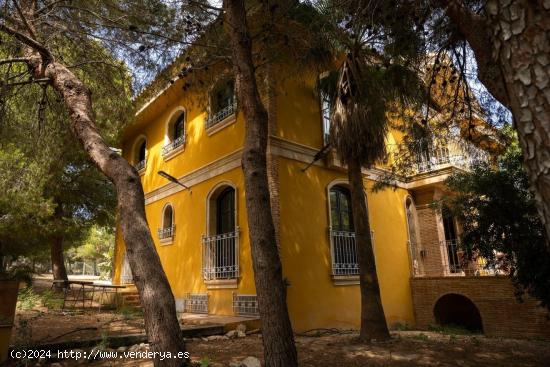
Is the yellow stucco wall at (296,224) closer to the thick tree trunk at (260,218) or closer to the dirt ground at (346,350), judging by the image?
the dirt ground at (346,350)

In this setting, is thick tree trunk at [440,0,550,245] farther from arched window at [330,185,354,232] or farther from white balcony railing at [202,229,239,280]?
arched window at [330,185,354,232]

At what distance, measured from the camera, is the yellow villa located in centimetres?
952

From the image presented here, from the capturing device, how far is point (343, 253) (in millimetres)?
10555

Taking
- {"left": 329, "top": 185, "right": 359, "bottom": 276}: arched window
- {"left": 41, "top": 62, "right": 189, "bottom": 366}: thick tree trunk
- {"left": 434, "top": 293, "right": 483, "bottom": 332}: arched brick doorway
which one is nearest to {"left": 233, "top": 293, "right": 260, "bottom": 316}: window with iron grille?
{"left": 329, "top": 185, "right": 359, "bottom": 276}: arched window

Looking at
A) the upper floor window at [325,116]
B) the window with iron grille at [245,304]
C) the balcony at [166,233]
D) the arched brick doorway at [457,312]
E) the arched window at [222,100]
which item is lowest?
the arched brick doorway at [457,312]

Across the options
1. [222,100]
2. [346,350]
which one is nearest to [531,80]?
[346,350]

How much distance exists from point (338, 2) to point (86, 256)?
2132 inches

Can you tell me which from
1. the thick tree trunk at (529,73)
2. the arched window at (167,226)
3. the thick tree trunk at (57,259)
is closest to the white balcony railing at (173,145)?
the arched window at (167,226)

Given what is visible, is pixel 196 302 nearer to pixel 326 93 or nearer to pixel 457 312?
pixel 326 93

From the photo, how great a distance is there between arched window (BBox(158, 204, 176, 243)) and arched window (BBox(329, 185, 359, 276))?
17.4ft

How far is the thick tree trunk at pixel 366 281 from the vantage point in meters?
7.39

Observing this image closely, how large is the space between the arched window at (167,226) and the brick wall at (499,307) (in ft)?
28.1

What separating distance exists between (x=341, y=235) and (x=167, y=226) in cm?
638

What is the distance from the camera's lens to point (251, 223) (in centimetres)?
451
